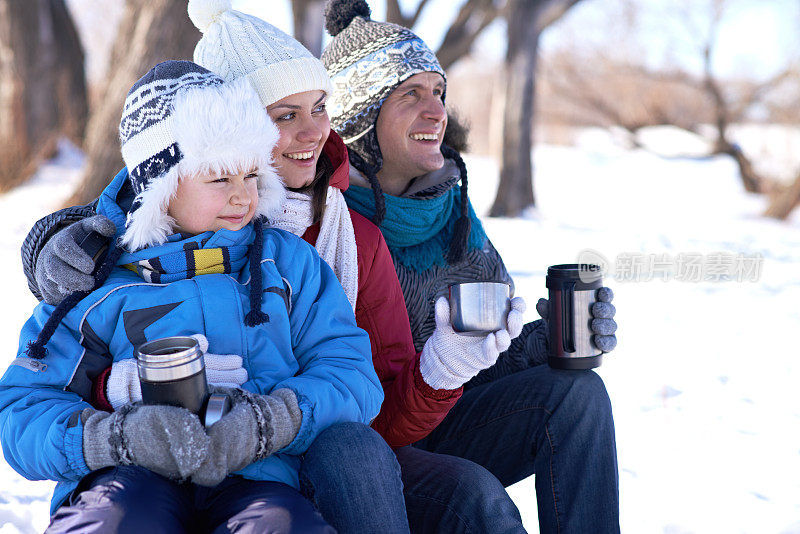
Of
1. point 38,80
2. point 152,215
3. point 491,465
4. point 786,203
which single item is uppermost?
point 38,80

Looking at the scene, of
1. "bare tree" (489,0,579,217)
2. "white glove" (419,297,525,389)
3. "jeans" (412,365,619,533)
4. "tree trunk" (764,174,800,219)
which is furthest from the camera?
"tree trunk" (764,174,800,219)

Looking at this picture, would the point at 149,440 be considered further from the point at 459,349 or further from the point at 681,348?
the point at 681,348

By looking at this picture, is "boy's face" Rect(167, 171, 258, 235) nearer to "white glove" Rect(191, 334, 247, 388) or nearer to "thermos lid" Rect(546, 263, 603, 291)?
"white glove" Rect(191, 334, 247, 388)

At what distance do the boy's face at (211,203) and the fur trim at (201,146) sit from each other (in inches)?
0.9

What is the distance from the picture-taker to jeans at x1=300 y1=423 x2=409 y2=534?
61.3 inches

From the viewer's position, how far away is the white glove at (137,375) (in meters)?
1.68

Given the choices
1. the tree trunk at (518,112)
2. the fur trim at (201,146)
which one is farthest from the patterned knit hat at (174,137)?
the tree trunk at (518,112)

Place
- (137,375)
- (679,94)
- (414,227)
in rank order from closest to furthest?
(137,375) < (414,227) < (679,94)

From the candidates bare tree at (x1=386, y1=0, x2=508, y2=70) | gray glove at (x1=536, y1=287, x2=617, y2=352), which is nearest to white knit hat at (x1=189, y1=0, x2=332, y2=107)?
gray glove at (x1=536, y1=287, x2=617, y2=352)

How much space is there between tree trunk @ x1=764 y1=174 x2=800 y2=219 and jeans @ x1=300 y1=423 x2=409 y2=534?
10.7 m

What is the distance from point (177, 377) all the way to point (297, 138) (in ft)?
3.21

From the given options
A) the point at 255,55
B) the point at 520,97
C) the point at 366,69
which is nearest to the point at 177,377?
the point at 255,55

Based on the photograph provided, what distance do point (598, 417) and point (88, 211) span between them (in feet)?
5.02

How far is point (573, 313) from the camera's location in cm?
216
